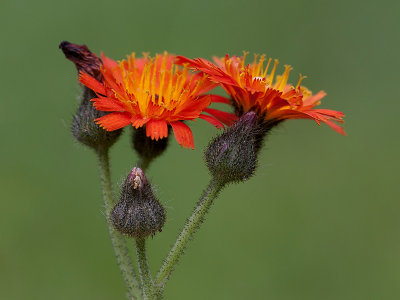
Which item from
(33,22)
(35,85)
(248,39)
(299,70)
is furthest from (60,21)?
(299,70)

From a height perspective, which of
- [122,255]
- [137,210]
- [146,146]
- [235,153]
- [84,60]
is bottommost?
[122,255]

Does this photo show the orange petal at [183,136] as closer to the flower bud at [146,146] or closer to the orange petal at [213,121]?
the orange petal at [213,121]

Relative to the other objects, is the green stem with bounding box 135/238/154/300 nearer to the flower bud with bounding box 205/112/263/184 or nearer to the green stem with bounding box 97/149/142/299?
the green stem with bounding box 97/149/142/299

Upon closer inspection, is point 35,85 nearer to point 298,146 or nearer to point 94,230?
point 94,230

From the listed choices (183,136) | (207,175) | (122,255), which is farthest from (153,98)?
(207,175)

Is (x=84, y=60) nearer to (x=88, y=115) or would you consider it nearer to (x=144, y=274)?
(x=88, y=115)

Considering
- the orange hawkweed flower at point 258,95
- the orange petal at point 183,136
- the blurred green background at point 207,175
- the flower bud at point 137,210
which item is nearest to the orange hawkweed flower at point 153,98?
the orange petal at point 183,136

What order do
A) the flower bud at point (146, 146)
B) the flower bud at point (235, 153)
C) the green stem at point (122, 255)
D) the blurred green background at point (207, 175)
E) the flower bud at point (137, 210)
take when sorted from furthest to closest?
the blurred green background at point (207, 175), the flower bud at point (146, 146), the green stem at point (122, 255), the flower bud at point (235, 153), the flower bud at point (137, 210)
